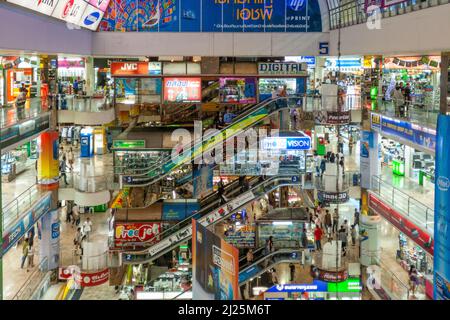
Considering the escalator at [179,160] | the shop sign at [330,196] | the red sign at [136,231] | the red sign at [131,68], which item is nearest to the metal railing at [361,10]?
the shop sign at [330,196]

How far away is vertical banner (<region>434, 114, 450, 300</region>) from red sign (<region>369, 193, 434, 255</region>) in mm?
1757

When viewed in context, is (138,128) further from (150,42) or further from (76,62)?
(76,62)

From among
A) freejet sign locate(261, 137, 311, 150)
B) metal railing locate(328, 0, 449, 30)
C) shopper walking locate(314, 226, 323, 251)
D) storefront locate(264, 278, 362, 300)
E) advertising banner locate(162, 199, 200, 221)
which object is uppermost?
metal railing locate(328, 0, 449, 30)

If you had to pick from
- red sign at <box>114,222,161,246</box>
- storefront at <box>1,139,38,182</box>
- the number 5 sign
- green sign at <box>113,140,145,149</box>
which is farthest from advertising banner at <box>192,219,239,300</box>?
the number 5 sign

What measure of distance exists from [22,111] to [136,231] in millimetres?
4961

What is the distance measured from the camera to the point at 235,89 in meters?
22.7

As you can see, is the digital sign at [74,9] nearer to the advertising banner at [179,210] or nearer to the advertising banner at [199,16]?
the advertising banner at [199,16]

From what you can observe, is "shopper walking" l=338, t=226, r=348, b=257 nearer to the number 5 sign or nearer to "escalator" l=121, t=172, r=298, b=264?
"escalator" l=121, t=172, r=298, b=264

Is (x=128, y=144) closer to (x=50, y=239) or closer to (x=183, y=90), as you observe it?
(x=50, y=239)

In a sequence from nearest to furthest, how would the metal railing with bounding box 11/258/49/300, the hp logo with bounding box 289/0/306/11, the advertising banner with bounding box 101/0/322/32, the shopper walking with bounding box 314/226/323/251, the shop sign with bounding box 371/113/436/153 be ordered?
the shop sign with bounding box 371/113/436/153
the metal railing with bounding box 11/258/49/300
the shopper walking with bounding box 314/226/323/251
the advertising banner with bounding box 101/0/322/32
the hp logo with bounding box 289/0/306/11

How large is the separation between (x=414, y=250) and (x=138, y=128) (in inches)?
417

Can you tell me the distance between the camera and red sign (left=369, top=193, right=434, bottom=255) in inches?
493

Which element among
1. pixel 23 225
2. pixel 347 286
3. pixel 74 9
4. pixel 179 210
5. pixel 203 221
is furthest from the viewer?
pixel 74 9

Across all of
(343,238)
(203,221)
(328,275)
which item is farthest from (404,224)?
(203,221)
